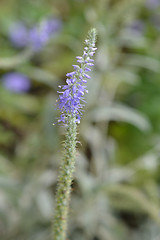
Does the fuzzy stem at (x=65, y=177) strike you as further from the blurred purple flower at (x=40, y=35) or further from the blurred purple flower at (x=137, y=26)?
the blurred purple flower at (x=137, y=26)

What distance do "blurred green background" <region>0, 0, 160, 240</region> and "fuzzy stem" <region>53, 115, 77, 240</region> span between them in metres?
0.82

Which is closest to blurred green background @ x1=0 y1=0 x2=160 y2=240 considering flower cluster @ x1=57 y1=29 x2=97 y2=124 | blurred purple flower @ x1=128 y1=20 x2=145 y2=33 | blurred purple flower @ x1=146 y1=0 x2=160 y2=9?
blurred purple flower @ x1=128 y1=20 x2=145 y2=33

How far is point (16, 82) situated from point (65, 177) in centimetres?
207

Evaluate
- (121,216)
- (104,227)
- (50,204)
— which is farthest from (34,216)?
(121,216)

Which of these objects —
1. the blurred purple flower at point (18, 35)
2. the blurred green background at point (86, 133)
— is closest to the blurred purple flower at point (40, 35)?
the blurred green background at point (86, 133)

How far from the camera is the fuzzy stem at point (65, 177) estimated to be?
82 centimetres

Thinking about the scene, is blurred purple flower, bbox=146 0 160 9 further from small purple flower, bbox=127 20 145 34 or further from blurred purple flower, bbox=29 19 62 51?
blurred purple flower, bbox=29 19 62 51

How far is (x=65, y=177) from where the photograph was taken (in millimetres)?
891

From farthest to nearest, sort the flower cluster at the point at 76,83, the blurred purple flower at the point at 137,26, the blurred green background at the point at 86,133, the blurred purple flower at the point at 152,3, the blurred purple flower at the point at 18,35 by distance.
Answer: the blurred purple flower at the point at 152,3, the blurred purple flower at the point at 137,26, the blurred purple flower at the point at 18,35, the blurred green background at the point at 86,133, the flower cluster at the point at 76,83

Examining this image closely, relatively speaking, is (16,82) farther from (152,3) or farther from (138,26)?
(152,3)

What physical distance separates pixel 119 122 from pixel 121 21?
36.3 inches

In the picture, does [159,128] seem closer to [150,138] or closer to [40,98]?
[150,138]

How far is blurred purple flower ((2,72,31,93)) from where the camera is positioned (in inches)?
111

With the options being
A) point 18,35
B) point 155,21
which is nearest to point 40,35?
point 18,35
